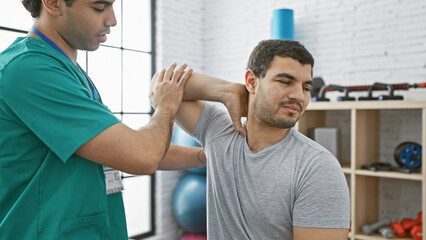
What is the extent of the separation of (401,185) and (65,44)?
3.07m

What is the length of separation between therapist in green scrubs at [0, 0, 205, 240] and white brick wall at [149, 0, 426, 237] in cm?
283

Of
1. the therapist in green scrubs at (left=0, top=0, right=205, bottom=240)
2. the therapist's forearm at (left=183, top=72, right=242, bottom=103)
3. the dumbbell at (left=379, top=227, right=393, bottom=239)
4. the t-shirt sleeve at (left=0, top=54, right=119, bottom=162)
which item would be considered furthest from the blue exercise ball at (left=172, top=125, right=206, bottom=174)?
the t-shirt sleeve at (left=0, top=54, right=119, bottom=162)

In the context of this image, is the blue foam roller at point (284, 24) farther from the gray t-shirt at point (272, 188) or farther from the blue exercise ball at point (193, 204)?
the gray t-shirt at point (272, 188)

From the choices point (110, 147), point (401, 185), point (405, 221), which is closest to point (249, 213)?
point (110, 147)

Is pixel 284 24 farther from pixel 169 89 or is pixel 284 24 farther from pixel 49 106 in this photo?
pixel 49 106

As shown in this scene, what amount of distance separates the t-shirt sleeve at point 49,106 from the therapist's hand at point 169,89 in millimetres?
343

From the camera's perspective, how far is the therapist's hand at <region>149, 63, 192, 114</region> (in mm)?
1315

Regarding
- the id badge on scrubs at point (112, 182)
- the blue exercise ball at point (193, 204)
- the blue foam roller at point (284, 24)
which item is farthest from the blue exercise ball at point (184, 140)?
the id badge on scrubs at point (112, 182)

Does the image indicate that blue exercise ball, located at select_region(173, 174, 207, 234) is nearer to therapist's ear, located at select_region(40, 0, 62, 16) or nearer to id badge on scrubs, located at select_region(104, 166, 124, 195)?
id badge on scrubs, located at select_region(104, 166, 124, 195)

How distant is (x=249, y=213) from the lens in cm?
137

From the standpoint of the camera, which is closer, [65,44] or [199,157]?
[65,44]

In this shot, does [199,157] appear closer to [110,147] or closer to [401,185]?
[110,147]

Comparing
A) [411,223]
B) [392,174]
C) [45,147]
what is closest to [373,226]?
[411,223]

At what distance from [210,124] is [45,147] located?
29.9 inches
